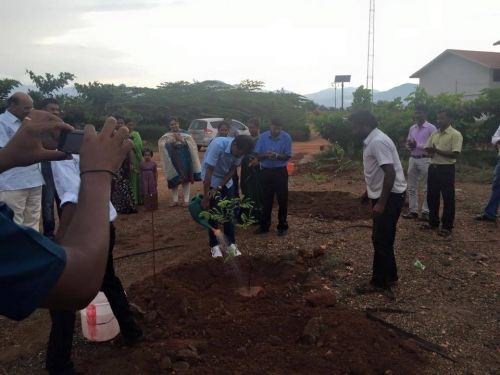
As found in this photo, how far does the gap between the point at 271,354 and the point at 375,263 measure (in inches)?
70.1

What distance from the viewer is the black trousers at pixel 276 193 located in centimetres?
648

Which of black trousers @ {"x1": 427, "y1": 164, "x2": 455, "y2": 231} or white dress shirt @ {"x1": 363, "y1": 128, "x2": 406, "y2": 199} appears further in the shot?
black trousers @ {"x1": 427, "y1": 164, "x2": 455, "y2": 231}

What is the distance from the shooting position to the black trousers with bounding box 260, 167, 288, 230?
21.3 ft

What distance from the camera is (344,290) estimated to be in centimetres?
448

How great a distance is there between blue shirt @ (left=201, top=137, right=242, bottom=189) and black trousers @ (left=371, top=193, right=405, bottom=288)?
74.2 inches

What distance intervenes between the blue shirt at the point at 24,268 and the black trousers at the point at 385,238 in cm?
387

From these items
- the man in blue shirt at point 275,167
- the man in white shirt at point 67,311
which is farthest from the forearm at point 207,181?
the man in white shirt at point 67,311

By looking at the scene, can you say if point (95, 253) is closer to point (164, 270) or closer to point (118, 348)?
point (118, 348)

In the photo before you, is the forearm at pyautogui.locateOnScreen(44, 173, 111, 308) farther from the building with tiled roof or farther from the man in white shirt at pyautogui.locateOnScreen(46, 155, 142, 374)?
the building with tiled roof

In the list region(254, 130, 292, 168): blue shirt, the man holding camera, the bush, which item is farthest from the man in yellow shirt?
the bush

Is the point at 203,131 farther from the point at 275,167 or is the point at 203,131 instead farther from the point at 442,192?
the point at 442,192

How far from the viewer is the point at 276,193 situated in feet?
21.4

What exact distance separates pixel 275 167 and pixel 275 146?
30 cm

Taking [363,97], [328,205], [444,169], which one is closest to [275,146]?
[328,205]
